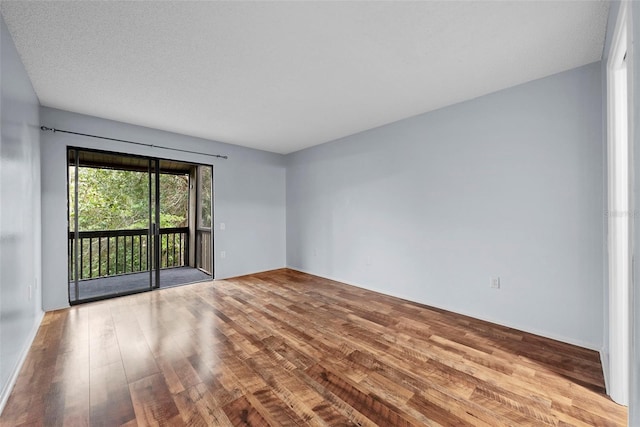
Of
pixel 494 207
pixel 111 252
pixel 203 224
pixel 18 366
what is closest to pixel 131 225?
pixel 111 252

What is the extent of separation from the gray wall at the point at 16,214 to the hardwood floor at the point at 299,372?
22 centimetres

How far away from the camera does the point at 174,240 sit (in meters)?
5.71

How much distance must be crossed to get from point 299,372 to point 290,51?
2399 mm

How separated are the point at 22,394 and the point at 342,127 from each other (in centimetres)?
394

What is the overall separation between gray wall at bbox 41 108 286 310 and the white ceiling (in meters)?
0.38

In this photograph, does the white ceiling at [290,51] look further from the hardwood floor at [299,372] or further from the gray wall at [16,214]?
the hardwood floor at [299,372]

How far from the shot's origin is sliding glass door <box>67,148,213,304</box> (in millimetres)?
3840

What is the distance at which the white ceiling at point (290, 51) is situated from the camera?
164 centimetres

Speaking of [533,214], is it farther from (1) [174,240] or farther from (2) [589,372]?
(1) [174,240]

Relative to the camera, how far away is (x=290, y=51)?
2.04 meters
